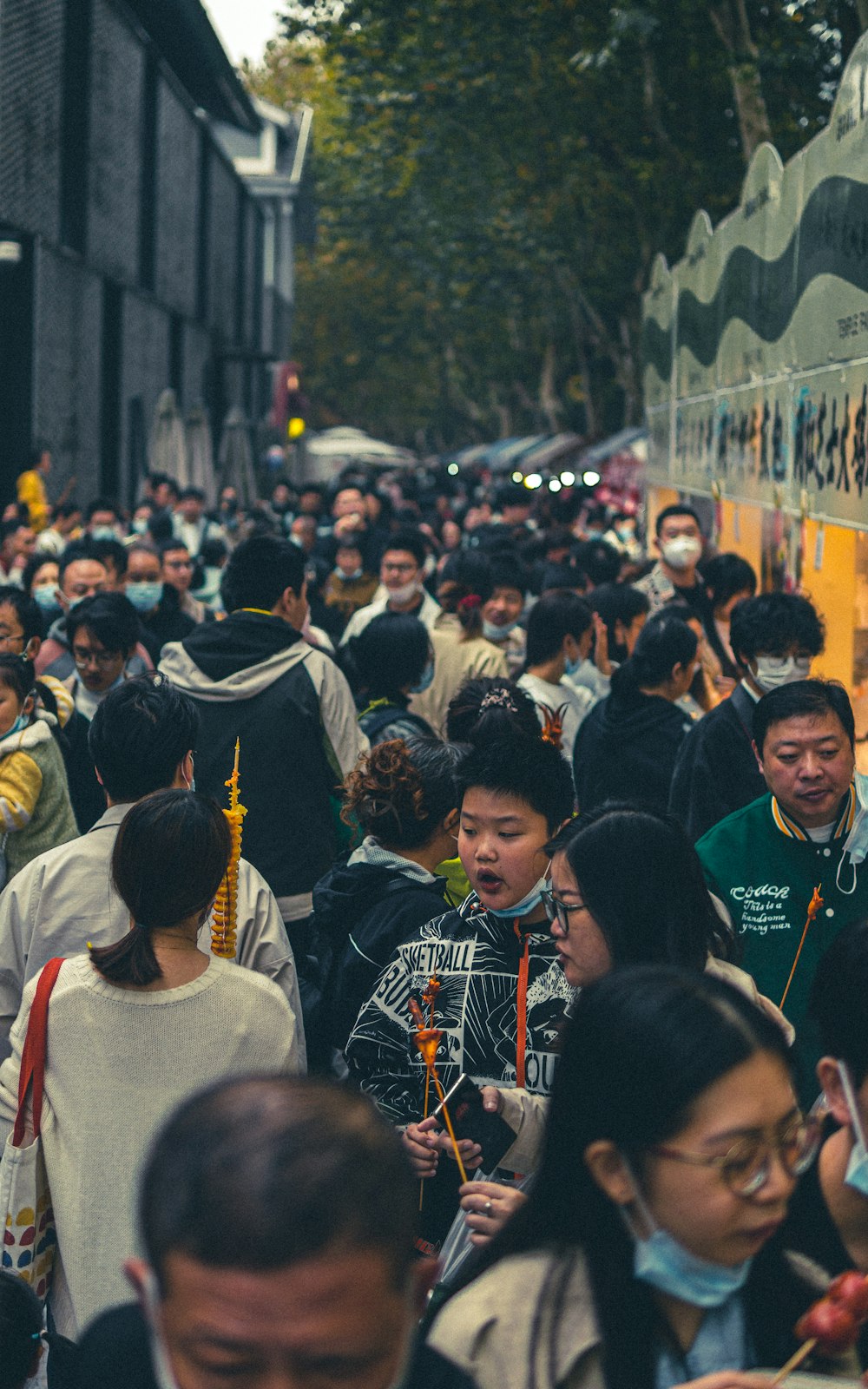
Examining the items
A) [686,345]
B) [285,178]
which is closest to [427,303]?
[285,178]

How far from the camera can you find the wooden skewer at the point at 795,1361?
6.73 ft

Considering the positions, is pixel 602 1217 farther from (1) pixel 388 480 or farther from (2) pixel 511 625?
(1) pixel 388 480

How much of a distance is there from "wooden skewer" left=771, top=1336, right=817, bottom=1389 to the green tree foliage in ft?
48.7

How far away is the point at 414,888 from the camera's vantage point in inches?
163

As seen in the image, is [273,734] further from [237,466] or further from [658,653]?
[237,466]

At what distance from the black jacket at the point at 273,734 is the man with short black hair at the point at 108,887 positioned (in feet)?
4.05

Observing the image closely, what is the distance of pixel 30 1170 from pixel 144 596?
231 inches

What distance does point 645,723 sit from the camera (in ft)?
20.7

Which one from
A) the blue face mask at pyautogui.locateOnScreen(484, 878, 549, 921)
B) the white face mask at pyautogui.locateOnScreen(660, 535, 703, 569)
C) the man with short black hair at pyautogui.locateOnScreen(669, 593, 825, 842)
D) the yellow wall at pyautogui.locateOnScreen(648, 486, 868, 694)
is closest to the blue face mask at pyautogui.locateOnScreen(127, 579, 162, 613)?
the white face mask at pyautogui.locateOnScreen(660, 535, 703, 569)

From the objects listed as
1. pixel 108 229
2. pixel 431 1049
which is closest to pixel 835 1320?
pixel 431 1049

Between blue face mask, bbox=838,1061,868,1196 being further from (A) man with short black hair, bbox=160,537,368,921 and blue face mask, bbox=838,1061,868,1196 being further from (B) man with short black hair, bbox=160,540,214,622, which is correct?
(B) man with short black hair, bbox=160,540,214,622

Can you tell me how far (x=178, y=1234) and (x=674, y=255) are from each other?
29.5 meters

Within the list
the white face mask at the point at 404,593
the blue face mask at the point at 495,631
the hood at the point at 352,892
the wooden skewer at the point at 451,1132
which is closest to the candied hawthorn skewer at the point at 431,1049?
the wooden skewer at the point at 451,1132

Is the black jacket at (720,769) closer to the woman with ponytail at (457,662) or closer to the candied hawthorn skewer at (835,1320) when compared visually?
the woman with ponytail at (457,662)
